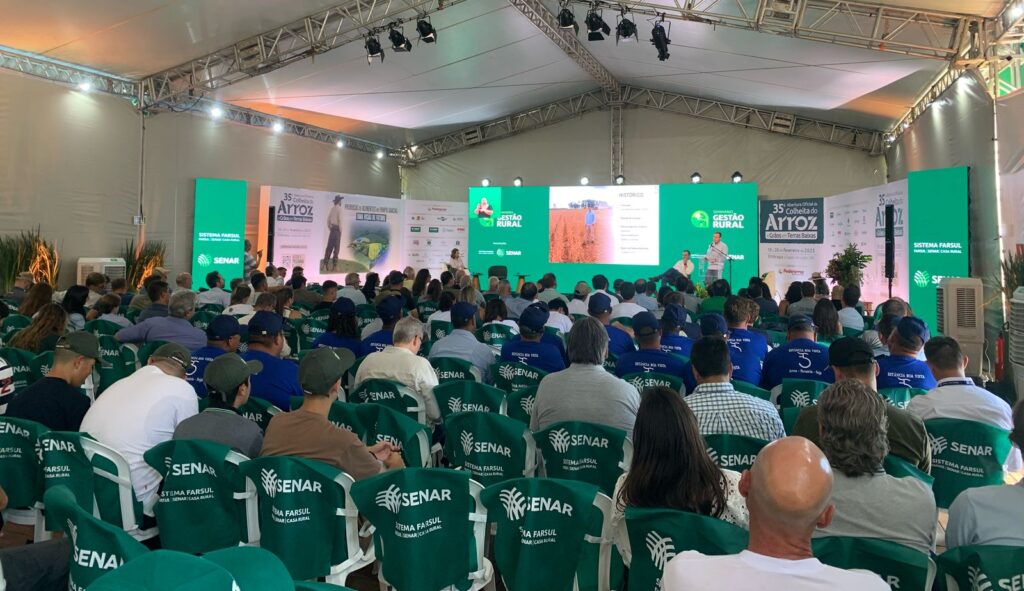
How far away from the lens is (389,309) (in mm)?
5469

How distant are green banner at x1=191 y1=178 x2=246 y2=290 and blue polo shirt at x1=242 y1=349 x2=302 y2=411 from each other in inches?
385

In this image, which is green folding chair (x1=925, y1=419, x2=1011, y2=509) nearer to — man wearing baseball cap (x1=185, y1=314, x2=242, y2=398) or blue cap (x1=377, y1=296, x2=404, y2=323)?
blue cap (x1=377, y1=296, x2=404, y2=323)

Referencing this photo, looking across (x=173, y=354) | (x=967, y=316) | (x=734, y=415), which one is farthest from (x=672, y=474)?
(x=967, y=316)

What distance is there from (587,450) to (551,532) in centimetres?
92

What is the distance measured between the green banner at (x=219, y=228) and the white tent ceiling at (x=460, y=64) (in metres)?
1.64

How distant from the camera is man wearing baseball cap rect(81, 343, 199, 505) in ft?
9.59

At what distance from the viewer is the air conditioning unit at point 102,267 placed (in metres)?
11.0

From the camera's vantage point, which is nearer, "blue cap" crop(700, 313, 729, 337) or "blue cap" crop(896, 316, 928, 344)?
"blue cap" crop(896, 316, 928, 344)

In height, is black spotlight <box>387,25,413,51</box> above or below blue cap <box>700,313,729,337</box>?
above

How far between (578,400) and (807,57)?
914 cm

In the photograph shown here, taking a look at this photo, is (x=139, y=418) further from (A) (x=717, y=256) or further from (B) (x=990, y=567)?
(A) (x=717, y=256)

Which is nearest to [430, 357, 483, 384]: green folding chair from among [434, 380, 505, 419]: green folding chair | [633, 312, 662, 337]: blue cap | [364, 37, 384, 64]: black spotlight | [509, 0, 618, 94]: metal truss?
[434, 380, 505, 419]: green folding chair

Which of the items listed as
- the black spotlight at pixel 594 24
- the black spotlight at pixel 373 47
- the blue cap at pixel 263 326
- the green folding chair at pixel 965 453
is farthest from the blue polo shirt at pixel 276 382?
the black spotlight at pixel 594 24

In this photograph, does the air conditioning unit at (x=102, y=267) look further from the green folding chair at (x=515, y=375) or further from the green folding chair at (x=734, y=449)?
the green folding chair at (x=734, y=449)
